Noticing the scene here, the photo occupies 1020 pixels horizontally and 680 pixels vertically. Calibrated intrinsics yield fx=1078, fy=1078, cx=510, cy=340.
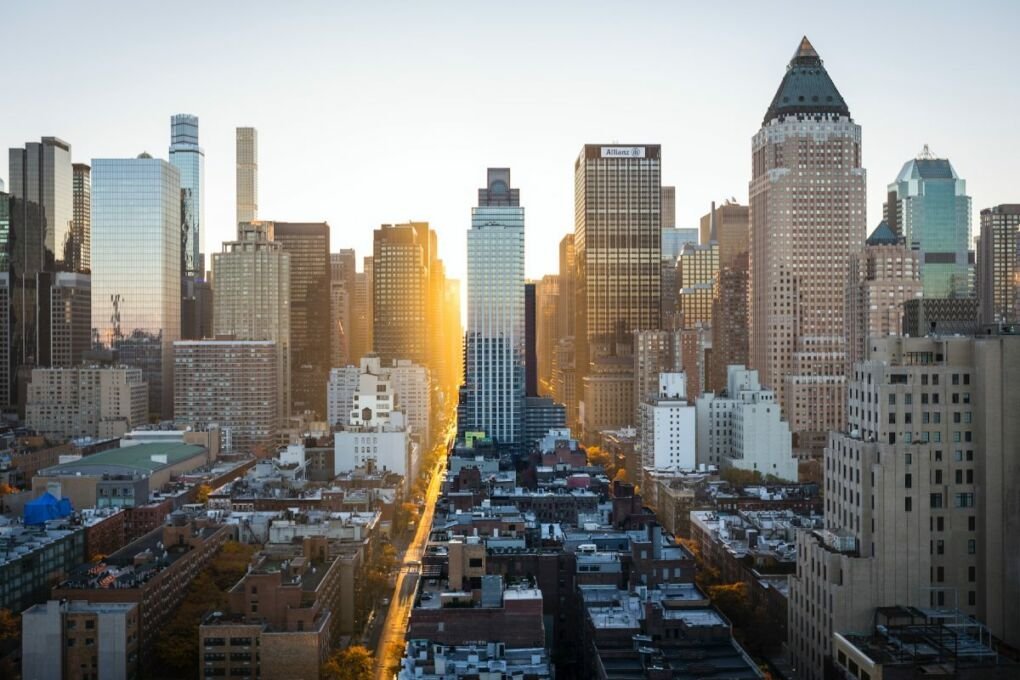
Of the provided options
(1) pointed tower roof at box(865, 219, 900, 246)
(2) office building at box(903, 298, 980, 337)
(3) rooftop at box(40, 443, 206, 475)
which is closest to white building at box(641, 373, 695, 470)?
(1) pointed tower roof at box(865, 219, 900, 246)

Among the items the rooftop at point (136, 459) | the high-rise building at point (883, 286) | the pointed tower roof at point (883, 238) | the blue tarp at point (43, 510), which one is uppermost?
the pointed tower roof at point (883, 238)

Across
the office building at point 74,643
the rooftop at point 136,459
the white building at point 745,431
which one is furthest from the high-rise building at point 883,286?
the office building at point 74,643

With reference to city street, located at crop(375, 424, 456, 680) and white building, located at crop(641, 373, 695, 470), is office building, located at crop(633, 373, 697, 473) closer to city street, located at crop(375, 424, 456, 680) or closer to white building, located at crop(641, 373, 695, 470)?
white building, located at crop(641, 373, 695, 470)

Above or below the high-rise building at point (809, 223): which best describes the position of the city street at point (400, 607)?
below

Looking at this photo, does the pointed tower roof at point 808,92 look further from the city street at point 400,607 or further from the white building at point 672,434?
the city street at point 400,607

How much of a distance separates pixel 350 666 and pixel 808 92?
481ft

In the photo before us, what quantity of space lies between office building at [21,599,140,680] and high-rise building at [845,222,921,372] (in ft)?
413

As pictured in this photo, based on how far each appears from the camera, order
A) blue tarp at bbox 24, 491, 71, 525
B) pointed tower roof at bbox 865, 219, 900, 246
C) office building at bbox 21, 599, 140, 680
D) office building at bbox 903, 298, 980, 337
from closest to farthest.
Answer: office building at bbox 903, 298, 980, 337
office building at bbox 21, 599, 140, 680
blue tarp at bbox 24, 491, 71, 525
pointed tower roof at bbox 865, 219, 900, 246

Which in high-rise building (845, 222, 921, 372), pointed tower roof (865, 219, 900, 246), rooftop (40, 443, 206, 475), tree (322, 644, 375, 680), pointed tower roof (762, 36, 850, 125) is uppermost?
pointed tower roof (762, 36, 850, 125)

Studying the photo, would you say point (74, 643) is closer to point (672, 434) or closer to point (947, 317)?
point (947, 317)

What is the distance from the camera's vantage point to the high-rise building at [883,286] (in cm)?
17075

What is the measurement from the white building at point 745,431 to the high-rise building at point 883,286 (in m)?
19.9

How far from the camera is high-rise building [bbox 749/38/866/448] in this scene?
187500mm

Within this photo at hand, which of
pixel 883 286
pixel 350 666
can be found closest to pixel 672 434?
pixel 883 286
